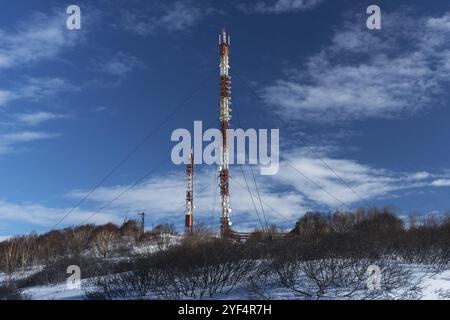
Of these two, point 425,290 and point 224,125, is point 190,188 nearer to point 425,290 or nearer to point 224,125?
point 224,125

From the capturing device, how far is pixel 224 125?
29.4 metres

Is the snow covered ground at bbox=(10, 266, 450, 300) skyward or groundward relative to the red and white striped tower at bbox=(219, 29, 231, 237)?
groundward

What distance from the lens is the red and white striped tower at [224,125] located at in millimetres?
29562

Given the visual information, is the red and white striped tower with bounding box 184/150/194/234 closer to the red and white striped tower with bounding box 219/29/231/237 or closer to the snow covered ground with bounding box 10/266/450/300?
the red and white striped tower with bounding box 219/29/231/237

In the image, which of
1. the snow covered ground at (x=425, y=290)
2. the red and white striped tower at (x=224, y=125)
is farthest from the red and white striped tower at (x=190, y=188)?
the snow covered ground at (x=425, y=290)

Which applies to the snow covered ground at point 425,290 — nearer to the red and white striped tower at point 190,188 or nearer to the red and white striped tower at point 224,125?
the red and white striped tower at point 224,125

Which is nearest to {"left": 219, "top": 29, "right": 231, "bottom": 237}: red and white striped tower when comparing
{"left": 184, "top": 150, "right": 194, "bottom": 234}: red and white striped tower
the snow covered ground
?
{"left": 184, "top": 150, "right": 194, "bottom": 234}: red and white striped tower

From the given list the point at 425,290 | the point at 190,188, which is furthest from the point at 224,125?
the point at 425,290

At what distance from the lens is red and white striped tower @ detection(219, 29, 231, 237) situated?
29562mm

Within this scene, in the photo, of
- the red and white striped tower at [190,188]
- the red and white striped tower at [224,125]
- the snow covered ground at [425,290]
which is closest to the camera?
the snow covered ground at [425,290]

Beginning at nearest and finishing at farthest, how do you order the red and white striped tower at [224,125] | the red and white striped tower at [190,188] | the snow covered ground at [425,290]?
the snow covered ground at [425,290], the red and white striped tower at [224,125], the red and white striped tower at [190,188]

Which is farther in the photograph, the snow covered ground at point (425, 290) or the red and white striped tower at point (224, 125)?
the red and white striped tower at point (224, 125)

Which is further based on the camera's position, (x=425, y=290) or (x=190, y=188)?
(x=190, y=188)
